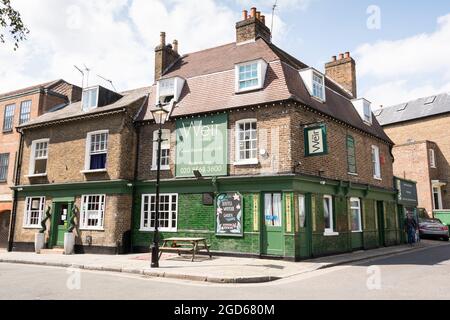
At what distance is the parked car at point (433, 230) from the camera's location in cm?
2725

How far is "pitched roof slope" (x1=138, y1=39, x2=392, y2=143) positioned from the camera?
15605 millimetres

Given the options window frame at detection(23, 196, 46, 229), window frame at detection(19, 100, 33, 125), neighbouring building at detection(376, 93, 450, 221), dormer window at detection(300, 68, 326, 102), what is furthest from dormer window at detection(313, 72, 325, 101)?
neighbouring building at detection(376, 93, 450, 221)

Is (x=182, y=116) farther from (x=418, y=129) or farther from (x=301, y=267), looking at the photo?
(x=418, y=129)

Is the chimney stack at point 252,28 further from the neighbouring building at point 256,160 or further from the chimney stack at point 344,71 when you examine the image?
the chimney stack at point 344,71

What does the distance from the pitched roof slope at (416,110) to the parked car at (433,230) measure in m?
14.4

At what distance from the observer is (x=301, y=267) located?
40.5ft

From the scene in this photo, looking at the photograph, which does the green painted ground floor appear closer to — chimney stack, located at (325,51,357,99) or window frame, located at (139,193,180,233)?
window frame, located at (139,193,180,233)

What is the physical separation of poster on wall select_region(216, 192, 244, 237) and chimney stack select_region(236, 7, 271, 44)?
8.46 metres

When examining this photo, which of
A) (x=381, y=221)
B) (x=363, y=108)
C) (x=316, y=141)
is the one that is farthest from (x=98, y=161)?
(x=381, y=221)

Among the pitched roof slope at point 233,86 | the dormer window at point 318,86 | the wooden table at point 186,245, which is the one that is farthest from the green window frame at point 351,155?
the wooden table at point 186,245

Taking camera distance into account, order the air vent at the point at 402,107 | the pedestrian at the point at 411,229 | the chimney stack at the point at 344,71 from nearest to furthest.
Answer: the pedestrian at the point at 411,229 < the chimney stack at the point at 344,71 < the air vent at the point at 402,107

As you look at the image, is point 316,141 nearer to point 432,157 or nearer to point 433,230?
point 433,230
